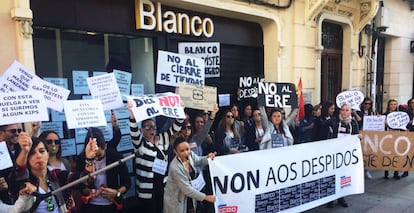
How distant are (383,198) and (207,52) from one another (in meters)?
3.71

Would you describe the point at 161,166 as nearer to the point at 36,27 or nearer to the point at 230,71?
the point at 36,27

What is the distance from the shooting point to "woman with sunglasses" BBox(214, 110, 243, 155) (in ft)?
16.3

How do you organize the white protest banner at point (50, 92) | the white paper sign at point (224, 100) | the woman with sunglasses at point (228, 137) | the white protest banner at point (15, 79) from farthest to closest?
the white paper sign at point (224, 100) < the woman with sunglasses at point (228, 137) < the white protest banner at point (50, 92) < the white protest banner at point (15, 79)

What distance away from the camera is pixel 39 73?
4.50m

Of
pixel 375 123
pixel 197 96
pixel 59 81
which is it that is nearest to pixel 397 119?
pixel 375 123

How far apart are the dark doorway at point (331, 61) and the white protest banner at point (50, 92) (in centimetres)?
722

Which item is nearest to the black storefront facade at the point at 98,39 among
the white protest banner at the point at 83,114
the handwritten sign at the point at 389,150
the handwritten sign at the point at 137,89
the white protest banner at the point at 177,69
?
the handwritten sign at the point at 137,89

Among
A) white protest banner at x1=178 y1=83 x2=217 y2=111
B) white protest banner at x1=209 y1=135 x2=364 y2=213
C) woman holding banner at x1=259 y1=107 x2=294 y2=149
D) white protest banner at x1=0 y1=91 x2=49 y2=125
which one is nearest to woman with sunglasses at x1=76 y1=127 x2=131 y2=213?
white protest banner at x1=0 y1=91 x2=49 y2=125

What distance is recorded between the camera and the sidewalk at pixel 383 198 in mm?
5250

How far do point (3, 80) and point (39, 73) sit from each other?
1.26 meters

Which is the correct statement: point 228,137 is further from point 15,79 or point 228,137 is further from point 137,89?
point 15,79

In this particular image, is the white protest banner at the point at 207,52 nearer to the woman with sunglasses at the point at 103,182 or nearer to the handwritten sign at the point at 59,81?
the handwritten sign at the point at 59,81

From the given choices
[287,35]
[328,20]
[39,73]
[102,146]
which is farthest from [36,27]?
[328,20]

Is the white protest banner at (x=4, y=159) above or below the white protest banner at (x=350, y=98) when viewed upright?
below
